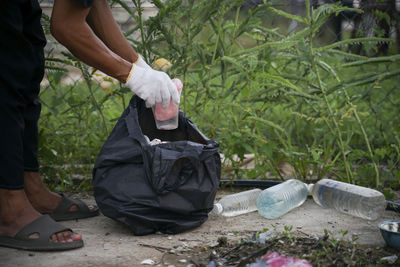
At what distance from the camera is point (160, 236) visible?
6.23 ft

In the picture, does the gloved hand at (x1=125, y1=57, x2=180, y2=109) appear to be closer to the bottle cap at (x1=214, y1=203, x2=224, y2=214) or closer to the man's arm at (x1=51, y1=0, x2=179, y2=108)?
the man's arm at (x1=51, y1=0, x2=179, y2=108)

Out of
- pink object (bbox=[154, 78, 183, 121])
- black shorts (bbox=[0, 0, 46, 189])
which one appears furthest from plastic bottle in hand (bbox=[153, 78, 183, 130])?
black shorts (bbox=[0, 0, 46, 189])

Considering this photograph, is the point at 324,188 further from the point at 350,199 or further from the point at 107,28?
the point at 107,28

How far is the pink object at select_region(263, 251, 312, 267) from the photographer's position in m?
1.50

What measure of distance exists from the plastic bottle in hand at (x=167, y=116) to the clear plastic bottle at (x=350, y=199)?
2.64ft

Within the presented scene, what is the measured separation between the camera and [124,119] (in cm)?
200

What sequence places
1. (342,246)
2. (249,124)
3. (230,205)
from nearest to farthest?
(342,246) → (230,205) → (249,124)

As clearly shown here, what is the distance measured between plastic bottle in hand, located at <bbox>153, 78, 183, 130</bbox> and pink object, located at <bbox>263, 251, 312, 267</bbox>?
710 millimetres

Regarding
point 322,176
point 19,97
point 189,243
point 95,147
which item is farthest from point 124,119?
point 322,176

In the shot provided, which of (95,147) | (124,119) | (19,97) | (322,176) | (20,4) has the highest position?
(20,4)

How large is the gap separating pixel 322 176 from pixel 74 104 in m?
1.39

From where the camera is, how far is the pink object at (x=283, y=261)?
150 centimetres

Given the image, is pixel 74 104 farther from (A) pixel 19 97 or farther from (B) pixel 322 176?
(B) pixel 322 176

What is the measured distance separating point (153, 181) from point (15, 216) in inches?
20.8
